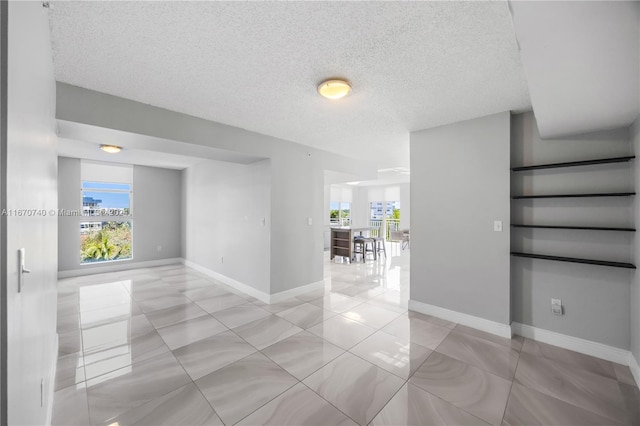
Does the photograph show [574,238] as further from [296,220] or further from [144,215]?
[144,215]

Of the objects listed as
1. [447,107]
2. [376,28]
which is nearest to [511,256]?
[447,107]

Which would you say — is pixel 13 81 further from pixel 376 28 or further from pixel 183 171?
pixel 183 171

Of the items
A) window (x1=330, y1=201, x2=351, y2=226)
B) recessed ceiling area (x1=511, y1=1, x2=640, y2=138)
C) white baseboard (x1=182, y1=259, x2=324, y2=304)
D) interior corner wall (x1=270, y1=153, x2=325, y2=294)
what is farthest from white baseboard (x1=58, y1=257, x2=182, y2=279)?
recessed ceiling area (x1=511, y1=1, x2=640, y2=138)

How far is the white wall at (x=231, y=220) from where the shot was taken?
4117mm

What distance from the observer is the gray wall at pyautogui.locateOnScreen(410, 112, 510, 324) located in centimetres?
296

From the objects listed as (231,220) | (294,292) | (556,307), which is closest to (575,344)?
(556,307)

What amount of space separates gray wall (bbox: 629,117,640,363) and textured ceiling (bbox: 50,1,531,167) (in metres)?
0.87

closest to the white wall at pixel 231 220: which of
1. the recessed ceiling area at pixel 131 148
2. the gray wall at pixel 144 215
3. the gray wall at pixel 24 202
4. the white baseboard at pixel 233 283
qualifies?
the white baseboard at pixel 233 283

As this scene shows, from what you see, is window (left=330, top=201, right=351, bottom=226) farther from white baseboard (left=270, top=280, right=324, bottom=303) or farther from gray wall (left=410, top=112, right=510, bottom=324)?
gray wall (left=410, top=112, right=510, bottom=324)

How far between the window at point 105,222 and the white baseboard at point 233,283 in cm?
161

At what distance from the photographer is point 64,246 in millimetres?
5402

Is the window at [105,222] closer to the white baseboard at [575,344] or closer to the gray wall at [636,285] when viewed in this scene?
the white baseboard at [575,344]

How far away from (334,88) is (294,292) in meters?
3.12

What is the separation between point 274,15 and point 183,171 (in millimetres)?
6275
